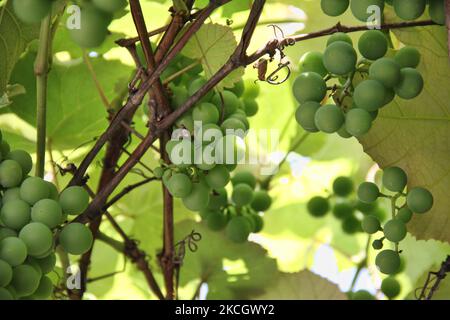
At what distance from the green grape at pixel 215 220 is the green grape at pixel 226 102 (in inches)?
8.5

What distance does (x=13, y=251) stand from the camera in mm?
632

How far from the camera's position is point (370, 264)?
1235mm

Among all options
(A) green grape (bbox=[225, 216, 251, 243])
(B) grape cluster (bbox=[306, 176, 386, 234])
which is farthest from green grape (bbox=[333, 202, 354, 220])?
(A) green grape (bbox=[225, 216, 251, 243])

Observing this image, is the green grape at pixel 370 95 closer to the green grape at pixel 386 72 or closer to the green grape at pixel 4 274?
the green grape at pixel 386 72

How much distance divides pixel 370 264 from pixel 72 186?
640 millimetres

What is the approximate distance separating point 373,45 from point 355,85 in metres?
0.05

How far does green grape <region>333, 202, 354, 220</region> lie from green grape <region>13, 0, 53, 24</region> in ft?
2.27

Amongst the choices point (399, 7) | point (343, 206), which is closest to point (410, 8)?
point (399, 7)

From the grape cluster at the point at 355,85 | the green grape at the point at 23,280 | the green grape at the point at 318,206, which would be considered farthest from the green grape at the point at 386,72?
the green grape at the point at 318,206

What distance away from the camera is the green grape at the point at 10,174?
2.25ft

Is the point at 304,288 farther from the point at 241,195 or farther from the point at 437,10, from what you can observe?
the point at 437,10

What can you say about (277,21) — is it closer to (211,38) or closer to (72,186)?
(211,38)
